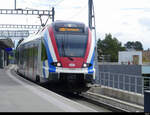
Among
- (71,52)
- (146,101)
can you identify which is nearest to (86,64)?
(71,52)

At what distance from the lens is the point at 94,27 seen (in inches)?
865

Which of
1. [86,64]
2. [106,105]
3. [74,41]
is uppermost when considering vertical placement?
[74,41]

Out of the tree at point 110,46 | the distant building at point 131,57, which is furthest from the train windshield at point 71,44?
the tree at point 110,46

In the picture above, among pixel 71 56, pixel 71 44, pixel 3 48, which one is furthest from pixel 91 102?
pixel 3 48

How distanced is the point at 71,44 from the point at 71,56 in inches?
25.4

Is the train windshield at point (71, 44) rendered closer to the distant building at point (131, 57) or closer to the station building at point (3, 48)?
the station building at point (3, 48)

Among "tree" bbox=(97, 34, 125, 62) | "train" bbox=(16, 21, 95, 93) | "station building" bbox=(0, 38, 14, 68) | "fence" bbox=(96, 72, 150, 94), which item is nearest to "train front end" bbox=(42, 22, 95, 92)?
"train" bbox=(16, 21, 95, 93)

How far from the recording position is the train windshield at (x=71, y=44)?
16.0 meters

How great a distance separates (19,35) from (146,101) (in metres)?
64.5

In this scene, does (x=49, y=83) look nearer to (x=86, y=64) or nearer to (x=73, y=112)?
(x=86, y=64)

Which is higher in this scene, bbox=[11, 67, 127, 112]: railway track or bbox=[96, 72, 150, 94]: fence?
bbox=[96, 72, 150, 94]: fence

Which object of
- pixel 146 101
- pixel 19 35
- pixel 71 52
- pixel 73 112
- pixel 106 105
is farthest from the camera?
pixel 19 35

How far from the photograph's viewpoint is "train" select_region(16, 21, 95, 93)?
51.9 ft

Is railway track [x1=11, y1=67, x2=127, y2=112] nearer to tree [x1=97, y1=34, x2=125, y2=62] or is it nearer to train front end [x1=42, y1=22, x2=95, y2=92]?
train front end [x1=42, y1=22, x2=95, y2=92]
